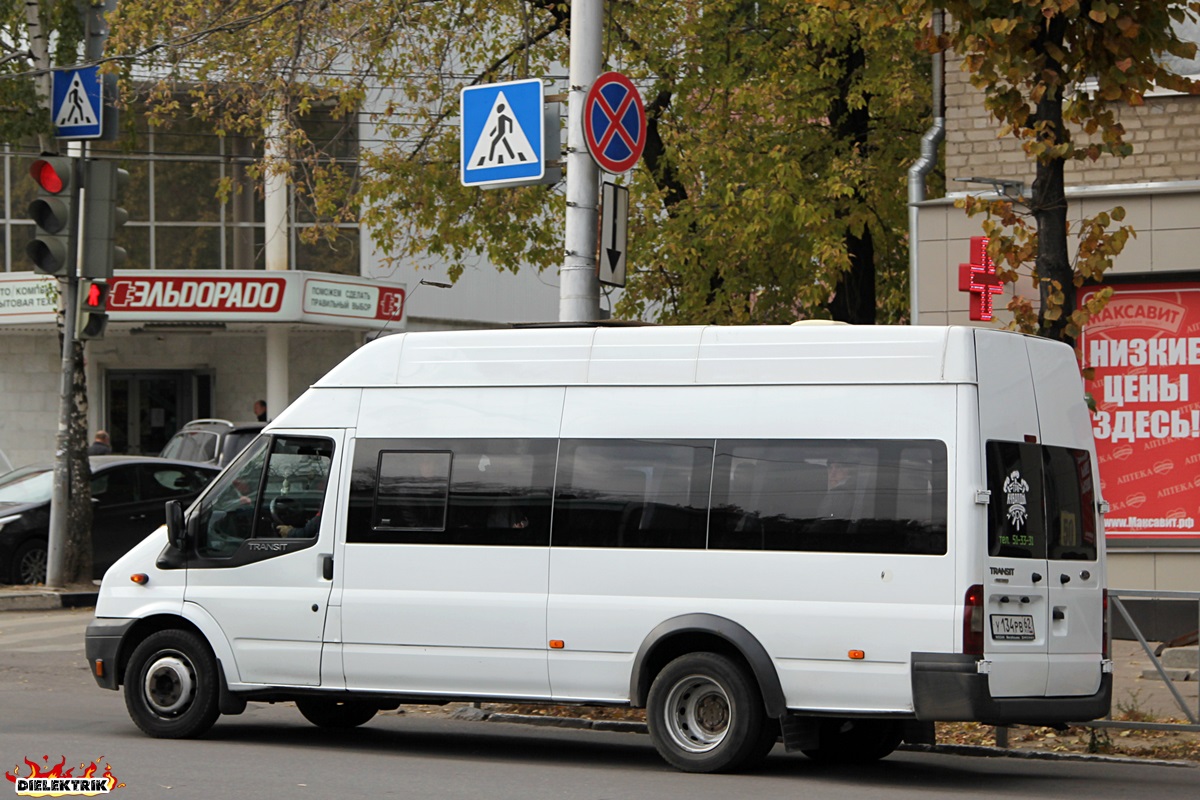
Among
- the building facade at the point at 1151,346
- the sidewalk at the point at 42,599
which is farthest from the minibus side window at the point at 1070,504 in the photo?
the sidewalk at the point at 42,599

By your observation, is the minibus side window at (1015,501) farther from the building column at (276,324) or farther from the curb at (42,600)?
the building column at (276,324)

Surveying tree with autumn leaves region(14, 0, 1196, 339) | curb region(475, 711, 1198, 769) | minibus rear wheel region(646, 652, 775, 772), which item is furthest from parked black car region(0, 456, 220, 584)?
minibus rear wheel region(646, 652, 775, 772)

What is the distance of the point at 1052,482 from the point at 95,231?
39.4 feet

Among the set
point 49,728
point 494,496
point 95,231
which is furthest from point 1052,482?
point 95,231

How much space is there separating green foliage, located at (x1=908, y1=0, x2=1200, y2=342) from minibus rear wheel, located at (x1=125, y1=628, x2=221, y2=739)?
530 centimetres

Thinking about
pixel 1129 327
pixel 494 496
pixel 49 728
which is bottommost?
pixel 49 728

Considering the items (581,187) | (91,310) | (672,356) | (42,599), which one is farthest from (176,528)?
(91,310)

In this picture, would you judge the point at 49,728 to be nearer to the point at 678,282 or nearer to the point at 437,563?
the point at 437,563

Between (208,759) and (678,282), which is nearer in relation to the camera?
(208,759)

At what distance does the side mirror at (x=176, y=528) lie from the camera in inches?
400

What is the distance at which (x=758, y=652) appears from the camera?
8.75 meters

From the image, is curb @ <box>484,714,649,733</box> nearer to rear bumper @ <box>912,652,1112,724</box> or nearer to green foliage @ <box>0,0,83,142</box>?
rear bumper @ <box>912,652,1112,724</box>

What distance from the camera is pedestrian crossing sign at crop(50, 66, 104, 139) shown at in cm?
1842

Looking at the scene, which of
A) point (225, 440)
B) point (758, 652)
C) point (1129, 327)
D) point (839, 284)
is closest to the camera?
point (758, 652)
